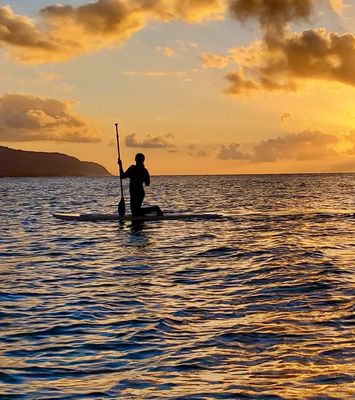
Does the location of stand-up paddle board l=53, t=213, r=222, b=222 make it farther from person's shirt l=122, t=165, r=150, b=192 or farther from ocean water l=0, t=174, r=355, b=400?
ocean water l=0, t=174, r=355, b=400

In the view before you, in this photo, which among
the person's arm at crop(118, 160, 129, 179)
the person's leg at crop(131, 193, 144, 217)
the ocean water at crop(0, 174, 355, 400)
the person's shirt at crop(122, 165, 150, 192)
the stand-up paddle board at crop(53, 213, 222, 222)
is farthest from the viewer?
the stand-up paddle board at crop(53, 213, 222, 222)

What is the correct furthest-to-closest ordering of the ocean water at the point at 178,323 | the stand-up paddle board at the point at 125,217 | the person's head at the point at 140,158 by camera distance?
the stand-up paddle board at the point at 125,217 → the person's head at the point at 140,158 → the ocean water at the point at 178,323

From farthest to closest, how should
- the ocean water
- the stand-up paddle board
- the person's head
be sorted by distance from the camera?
the stand-up paddle board
the person's head
the ocean water

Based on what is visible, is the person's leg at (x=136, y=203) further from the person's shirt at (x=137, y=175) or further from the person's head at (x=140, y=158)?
the person's head at (x=140, y=158)

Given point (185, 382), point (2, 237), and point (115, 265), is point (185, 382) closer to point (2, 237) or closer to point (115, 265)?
point (115, 265)

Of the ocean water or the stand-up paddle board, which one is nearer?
the ocean water

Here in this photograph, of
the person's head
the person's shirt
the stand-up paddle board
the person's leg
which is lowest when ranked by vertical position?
the stand-up paddle board

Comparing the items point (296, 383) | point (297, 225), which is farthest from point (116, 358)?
point (297, 225)

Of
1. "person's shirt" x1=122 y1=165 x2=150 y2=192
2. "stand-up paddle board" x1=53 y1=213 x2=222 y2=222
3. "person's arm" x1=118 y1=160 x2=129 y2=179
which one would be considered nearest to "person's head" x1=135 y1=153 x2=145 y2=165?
"person's shirt" x1=122 y1=165 x2=150 y2=192

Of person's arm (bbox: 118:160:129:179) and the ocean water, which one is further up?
person's arm (bbox: 118:160:129:179)

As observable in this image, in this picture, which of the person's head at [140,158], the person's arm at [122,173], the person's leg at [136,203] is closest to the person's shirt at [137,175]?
the person's arm at [122,173]

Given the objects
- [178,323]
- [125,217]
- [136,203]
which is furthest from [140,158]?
[178,323]

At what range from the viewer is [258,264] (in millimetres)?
16484

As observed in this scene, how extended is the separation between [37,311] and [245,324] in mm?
3825
